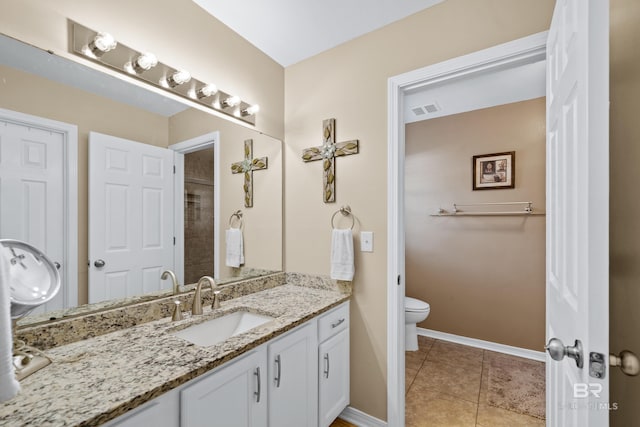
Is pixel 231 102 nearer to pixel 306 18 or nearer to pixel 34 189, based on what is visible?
pixel 306 18

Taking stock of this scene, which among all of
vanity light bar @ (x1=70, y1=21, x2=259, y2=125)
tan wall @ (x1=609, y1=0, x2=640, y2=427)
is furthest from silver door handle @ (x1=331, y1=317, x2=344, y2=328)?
vanity light bar @ (x1=70, y1=21, x2=259, y2=125)

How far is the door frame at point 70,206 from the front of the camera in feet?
3.69

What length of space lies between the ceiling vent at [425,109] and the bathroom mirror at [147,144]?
52.6 inches

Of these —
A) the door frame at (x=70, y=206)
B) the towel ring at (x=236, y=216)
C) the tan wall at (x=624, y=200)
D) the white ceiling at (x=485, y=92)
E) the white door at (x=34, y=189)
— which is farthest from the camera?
the white ceiling at (x=485, y=92)

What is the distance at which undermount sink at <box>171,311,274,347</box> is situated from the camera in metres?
1.33

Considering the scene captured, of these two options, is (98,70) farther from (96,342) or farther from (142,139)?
(96,342)

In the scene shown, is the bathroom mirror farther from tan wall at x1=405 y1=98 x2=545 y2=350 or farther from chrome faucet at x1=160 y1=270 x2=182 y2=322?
tan wall at x1=405 y1=98 x2=545 y2=350

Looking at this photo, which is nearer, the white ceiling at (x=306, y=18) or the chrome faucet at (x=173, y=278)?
the chrome faucet at (x=173, y=278)

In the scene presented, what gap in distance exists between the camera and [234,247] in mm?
1868

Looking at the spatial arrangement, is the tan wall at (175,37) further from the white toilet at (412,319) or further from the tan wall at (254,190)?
the white toilet at (412,319)

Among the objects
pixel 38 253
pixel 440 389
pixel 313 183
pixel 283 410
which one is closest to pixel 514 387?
pixel 440 389

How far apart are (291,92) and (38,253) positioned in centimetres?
175

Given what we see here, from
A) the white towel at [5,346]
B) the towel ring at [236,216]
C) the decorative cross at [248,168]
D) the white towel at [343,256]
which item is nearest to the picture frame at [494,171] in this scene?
the white towel at [343,256]

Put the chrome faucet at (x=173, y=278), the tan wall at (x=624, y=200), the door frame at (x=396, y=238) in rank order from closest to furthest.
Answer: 1. the tan wall at (x=624, y=200)
2. the chrome faucet at (x=173, y=278)
3. the door frame at (x=396, y=238)
